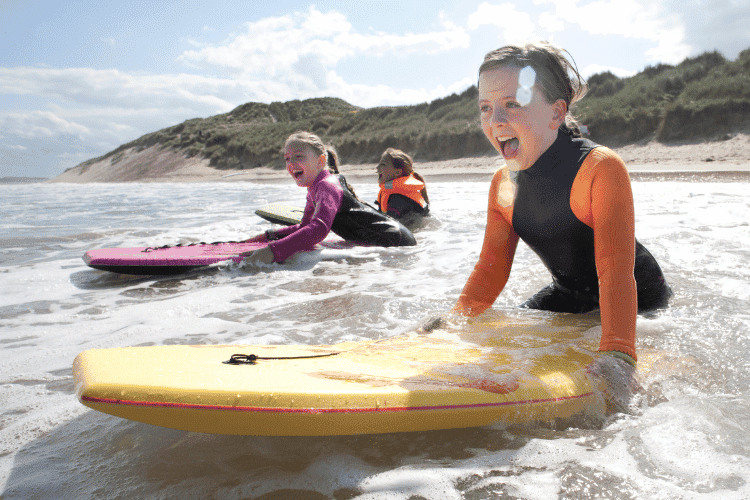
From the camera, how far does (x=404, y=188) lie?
21.0 ft

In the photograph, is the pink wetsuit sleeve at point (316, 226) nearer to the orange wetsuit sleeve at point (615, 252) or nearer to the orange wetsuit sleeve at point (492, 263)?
the orange wetsuit sleeve at point (492, 263)

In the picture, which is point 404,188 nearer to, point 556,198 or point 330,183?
point 330,183

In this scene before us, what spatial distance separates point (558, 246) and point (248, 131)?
1416 inches

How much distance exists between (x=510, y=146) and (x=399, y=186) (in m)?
4.53

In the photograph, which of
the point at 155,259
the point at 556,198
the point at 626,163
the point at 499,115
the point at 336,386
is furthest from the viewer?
the point at 626,163

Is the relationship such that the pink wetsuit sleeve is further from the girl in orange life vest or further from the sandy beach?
the sandy beach

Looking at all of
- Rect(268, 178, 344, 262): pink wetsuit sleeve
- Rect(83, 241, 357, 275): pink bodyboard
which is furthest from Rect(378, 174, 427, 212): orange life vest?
Rect(83, 241, 357, 275): pink bodyboard

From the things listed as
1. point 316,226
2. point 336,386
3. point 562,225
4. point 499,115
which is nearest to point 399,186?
point 316,226

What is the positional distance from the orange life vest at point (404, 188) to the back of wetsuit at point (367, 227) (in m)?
1.19

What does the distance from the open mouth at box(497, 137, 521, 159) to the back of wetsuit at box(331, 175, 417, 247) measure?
10.1 ft

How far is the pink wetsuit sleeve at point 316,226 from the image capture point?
4.43 metres

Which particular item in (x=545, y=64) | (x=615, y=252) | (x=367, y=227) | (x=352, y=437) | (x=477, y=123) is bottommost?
(x=352, y=437)

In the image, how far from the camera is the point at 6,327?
302 centimetres

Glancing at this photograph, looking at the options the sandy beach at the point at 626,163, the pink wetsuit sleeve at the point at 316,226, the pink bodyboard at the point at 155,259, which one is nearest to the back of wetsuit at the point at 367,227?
the pink wetsuit sleeve at the point at 316,226
